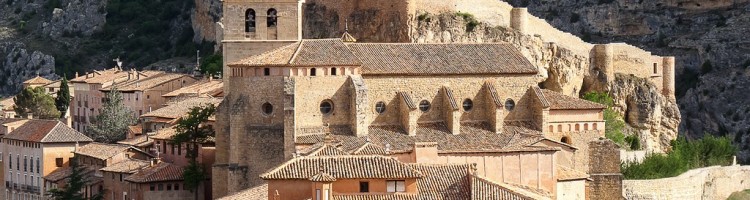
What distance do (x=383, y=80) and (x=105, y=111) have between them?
33.5 meters

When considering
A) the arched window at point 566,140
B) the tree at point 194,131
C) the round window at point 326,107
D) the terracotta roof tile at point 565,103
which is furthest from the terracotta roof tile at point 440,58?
the tree at point 194,131

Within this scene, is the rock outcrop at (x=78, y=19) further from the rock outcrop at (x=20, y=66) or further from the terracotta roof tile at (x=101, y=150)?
the terracotta roof tile at (x=101, y=150)

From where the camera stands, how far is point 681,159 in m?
97.9

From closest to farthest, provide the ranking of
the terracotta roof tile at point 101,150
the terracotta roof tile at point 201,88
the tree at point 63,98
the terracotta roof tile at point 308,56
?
1. the terracotta roof tile at point 308,56
2. the terracotta roof tile at point 101,150
3. the terracotta roof tile at point 201,88
4. the tree at point 63,98

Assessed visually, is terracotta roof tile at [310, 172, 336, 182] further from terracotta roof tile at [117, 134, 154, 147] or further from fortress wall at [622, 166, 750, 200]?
terracotta roof tile at [117, 134, 154, 147]

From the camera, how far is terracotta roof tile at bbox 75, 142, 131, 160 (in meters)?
95.6

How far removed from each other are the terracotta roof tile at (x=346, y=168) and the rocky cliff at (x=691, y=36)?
70.5 metres

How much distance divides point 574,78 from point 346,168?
39.1 meters

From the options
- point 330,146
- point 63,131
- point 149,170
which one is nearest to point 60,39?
point 63,131

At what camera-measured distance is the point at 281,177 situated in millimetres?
65500

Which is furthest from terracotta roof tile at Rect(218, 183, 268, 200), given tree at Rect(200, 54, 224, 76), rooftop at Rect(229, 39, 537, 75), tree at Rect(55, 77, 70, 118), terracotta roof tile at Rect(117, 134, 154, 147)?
tree at Rect(55, 77, 70, 118)

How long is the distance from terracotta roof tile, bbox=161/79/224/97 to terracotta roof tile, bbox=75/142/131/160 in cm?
769

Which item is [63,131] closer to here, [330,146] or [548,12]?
[330,146]

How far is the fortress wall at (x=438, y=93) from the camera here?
8419 centimetres
